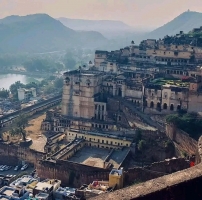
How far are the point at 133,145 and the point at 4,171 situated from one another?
811 centimetres

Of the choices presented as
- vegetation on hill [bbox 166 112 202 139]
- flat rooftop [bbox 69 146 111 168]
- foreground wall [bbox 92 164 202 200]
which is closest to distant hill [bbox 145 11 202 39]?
vegetation on hill [bbox 166 112 202 139]

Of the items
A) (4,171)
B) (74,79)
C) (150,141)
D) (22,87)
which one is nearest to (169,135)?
(150,141)

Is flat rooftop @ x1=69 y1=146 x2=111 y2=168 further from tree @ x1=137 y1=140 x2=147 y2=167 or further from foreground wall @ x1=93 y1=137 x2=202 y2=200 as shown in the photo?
foreground wall @ x1=93 y1=137 x2=202 y2=200

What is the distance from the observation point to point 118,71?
28.0 m

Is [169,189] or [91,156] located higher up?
[169,189]

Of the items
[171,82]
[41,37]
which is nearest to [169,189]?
[171,82]

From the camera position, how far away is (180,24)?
123875 mm

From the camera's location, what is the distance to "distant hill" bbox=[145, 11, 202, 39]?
116m

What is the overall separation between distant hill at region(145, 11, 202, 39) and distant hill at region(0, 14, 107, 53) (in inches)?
855

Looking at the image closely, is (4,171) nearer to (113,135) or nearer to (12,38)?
(113,135)

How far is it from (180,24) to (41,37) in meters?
48.5

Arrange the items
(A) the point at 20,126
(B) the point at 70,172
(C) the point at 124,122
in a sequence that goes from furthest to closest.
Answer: (A) the point at 20,126 < (C) the point at 124,122 < (B) the point at 70,172

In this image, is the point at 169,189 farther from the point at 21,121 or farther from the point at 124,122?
the point at 21,121

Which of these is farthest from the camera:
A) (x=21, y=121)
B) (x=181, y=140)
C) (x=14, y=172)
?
(x=21, y=121)
